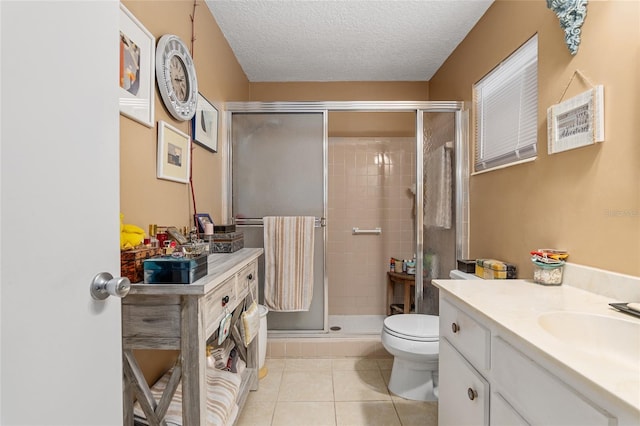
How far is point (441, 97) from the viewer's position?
109 inches

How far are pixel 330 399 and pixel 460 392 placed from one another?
37.5 inches

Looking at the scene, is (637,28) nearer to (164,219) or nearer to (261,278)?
(164,219)

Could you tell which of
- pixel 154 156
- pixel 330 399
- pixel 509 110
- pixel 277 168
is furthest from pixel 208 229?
pixel 509 110

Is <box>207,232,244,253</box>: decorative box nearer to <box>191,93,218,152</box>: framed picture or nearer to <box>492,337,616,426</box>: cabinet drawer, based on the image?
<box>191,93,218,152</box>: framed picture

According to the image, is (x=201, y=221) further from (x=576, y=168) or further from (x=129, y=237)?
(x=576, y=168)

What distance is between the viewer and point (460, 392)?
3.66ft

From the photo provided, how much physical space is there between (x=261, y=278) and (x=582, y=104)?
2.18 m

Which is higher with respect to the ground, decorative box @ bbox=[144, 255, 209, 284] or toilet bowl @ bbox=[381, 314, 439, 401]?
decorative box @ bbox=[144, 255, 209, 284]

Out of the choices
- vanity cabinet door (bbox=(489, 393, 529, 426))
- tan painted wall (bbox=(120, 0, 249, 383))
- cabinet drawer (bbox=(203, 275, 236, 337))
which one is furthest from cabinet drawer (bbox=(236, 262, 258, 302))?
vanity cabinet door (bbox=(489, 393, 529, 426))

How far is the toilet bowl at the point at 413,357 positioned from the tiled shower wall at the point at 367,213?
4.38ft

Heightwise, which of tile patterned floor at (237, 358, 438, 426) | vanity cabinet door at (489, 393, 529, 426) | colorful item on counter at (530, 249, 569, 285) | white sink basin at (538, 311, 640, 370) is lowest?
tile patterned floor at (237, 358, 438, 426)

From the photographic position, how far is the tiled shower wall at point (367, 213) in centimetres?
324

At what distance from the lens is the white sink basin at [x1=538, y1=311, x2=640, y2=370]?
0.84 meters

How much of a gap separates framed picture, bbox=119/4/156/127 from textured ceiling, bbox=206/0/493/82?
940mm
